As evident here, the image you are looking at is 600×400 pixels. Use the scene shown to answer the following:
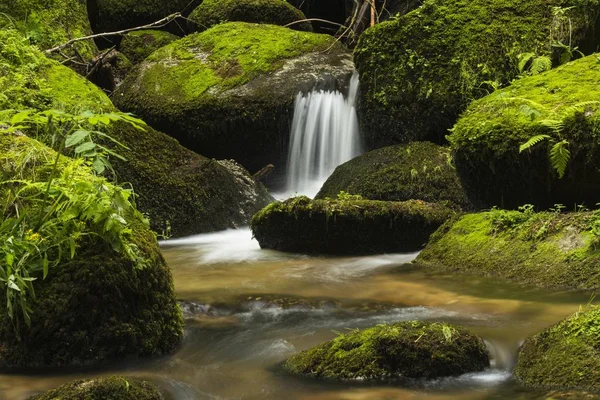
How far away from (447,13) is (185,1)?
839 cm

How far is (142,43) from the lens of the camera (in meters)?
16.2

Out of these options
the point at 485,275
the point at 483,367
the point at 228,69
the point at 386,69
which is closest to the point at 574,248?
the point at 485,275

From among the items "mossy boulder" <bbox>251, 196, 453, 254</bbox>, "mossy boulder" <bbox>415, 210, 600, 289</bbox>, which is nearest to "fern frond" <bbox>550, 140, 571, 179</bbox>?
"mossy boulder" <bbox>415, 210, 600, 289</bbox>

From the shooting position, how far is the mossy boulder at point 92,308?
4.29 meters

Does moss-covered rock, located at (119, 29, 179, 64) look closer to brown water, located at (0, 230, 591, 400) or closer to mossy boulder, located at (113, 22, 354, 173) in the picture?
mossy boulder, located at (113, 22, 354, 173)

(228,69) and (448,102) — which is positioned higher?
(228,69)

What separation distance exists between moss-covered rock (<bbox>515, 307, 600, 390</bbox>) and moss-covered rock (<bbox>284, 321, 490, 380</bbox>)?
0.81ft

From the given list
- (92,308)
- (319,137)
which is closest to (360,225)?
(92,308)

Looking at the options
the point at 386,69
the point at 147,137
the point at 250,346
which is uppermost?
the point at 386,69

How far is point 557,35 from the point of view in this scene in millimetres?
10398

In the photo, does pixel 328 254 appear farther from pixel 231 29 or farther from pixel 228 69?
pixel 231 29

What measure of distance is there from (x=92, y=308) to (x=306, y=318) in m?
1.48

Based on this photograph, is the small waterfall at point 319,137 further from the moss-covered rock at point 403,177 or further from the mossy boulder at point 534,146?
the mossy boulder at point 534,146

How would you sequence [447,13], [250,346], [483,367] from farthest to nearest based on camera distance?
[447,13] → [250,346] → [483,367]
